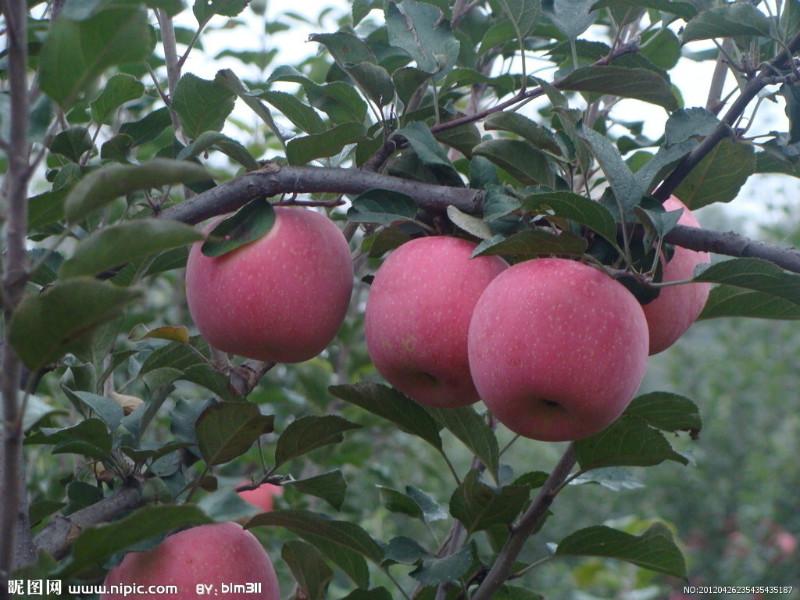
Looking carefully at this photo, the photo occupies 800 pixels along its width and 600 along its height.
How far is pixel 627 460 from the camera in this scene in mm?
1326

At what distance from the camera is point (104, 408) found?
1239mm

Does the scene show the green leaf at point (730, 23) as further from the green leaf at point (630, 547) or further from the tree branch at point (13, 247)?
the tree branch at point (13, 247)

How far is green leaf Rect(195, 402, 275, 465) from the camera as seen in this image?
121 cm

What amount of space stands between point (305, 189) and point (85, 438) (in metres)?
0.42

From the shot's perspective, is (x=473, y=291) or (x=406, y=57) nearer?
(x=473, y=291)

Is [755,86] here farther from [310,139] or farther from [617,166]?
[310,139]

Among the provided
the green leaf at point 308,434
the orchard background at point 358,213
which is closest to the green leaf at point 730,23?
the orchard background at point 358,213

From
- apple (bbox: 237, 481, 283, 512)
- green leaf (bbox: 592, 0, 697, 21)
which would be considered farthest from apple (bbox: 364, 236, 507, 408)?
apple (bbox: 237, 481, 283, 512)

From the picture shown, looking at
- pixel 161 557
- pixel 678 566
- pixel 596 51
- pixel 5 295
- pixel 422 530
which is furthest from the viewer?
pixel 422 530

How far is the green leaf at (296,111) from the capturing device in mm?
1241

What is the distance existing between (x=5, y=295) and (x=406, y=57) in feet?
2.72

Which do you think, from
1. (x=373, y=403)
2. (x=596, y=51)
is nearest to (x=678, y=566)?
(x=373, y=403)

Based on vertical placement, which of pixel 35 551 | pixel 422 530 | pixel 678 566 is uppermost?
pixel 35 551

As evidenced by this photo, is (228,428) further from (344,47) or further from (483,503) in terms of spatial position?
(344,47)
